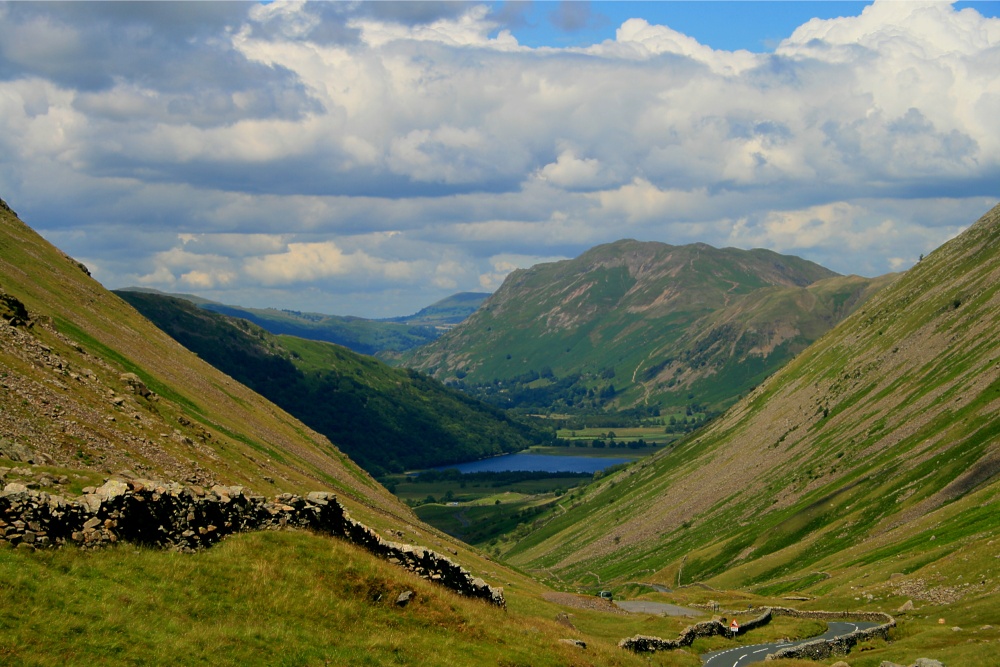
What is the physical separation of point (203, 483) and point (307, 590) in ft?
137

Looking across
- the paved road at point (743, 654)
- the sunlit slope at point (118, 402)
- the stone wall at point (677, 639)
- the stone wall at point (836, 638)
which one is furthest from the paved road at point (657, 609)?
the sunlit slope at point (118, 402)

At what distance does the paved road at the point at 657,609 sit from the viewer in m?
86.0

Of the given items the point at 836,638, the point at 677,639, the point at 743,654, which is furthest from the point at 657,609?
the point at 677,639

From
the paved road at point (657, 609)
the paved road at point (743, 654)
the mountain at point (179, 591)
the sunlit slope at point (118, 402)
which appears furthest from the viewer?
the paved road at point (657, 609)

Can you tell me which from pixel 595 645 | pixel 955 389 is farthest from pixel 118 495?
pixel 955 389

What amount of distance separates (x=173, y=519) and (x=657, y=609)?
222 ft

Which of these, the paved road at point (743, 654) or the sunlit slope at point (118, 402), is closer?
the paved road at point (743, 654)

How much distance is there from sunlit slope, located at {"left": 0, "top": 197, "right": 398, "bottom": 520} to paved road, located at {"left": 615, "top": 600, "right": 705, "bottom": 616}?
36.9 metres

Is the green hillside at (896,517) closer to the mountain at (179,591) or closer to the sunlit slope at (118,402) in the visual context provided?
the mountain at (179,591)

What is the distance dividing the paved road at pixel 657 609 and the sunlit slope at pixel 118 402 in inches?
1455

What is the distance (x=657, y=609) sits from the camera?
89750mm

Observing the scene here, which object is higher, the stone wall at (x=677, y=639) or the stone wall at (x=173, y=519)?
the stone wall at (x=173, y=519)

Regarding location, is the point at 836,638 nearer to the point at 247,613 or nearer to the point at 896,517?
the point at 247,613

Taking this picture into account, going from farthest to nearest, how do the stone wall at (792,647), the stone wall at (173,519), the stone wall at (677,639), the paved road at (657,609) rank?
1. the paved road at (657,609)
2. the stone wall at (792,647)
3. the stone wall at (677,639)
4. the stone wall at (173,519)
